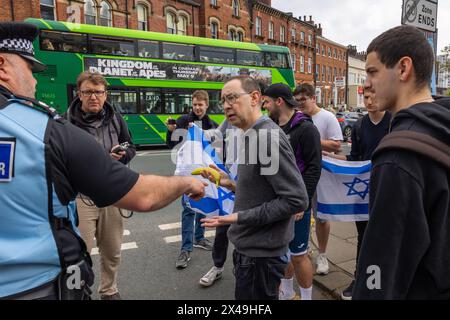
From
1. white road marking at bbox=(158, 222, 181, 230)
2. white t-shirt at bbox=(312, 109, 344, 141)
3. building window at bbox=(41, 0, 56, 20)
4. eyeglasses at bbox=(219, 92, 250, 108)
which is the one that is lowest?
white road marking at bbox=(158, 222, 181, 230)

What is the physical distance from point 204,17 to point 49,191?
86.8ft

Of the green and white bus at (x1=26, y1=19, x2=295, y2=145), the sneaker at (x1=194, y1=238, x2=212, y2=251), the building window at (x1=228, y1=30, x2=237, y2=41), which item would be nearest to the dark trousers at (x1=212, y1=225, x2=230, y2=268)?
the sneaker at (x1=194, y1=238, x2=212, y2=251)

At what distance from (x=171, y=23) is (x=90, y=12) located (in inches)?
248

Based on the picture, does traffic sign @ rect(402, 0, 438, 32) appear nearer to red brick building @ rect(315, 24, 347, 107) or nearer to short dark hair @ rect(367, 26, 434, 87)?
short dark hair @ rect(367, 26, 434, 87)

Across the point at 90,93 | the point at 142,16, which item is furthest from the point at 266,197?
the point at 142,16

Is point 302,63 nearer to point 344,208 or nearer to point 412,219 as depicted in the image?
point 344,208

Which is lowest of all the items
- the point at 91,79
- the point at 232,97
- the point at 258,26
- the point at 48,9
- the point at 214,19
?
the point at 232,97

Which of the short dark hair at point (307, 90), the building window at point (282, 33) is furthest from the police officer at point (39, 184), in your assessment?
the building window at point (282, 33)

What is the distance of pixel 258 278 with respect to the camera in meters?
2.05

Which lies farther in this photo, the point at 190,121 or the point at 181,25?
the point at 181,25

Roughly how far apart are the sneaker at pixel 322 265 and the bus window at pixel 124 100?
1111cm

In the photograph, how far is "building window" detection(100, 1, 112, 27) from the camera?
1928 centimetres

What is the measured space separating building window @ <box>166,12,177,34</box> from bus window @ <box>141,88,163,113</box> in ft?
37.2
